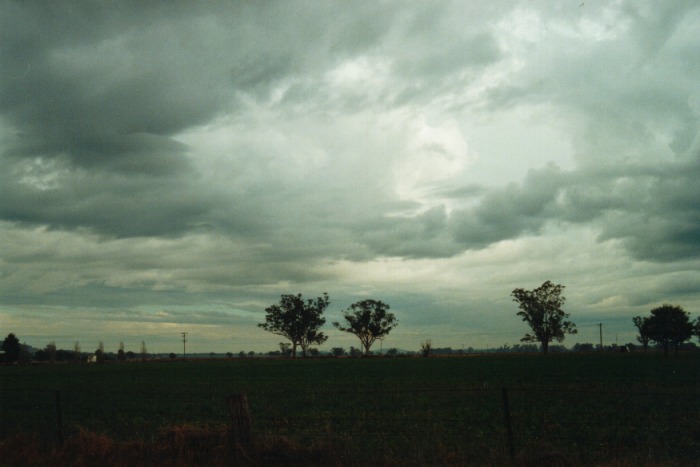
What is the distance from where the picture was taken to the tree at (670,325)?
13488 centimetres

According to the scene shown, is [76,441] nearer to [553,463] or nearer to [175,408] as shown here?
[553,463]

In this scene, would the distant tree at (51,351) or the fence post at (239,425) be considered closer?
the fence post at (239,425)

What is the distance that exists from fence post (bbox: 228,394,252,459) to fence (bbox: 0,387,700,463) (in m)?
0.02

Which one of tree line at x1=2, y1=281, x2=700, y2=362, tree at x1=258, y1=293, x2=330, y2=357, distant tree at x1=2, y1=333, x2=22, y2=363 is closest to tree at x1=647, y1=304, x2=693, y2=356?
tree line at x1=2, y1=281, x2=700, y2=362

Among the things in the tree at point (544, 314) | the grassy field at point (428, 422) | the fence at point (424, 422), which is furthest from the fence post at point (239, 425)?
the tree at point (544, 314)

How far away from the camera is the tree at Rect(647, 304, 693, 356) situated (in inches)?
5310

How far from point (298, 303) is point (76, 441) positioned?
149m

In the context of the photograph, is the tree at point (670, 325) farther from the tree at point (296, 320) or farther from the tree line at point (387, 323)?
the tree at point (296, 320)

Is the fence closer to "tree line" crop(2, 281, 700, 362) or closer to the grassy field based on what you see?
the grassy field

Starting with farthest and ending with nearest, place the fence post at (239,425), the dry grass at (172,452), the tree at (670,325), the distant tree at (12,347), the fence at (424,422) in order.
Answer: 1. the distant tree at (12,347)
2. the tree at (670,325)
3. the fence at (424,422)
4. the fence post at (239,425)
5. the dry grass at (172,452)

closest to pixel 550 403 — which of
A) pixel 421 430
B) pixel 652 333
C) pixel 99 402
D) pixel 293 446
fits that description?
pixel 421 430

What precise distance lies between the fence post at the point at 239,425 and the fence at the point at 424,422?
0.08ft

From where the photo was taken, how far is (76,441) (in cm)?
1166

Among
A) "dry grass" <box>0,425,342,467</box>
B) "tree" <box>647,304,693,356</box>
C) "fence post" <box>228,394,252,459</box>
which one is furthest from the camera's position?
"tree" <box>647,304,693,356</box>
